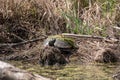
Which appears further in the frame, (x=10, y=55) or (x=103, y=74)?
(x=10, y=55)

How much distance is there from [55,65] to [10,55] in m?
1.01

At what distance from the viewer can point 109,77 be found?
5.14 metres

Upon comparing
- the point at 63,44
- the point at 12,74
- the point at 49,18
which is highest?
the point at 12,74

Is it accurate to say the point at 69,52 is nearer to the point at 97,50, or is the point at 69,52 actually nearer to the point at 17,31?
the point at 97,50

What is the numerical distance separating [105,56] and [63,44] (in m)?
0.75

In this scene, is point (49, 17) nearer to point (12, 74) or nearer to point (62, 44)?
point (62, 44)

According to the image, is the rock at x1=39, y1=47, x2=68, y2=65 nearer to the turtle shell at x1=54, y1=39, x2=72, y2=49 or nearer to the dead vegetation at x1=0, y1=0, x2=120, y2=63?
the turtle shell at x1=54, y1=39, x2=72, y2=49

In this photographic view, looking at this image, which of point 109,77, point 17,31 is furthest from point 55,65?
point 17,31

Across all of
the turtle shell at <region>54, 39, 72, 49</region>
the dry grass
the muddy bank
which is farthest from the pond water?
the dry grass

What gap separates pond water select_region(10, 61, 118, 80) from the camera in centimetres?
522

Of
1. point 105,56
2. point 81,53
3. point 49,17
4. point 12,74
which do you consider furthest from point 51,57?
point 12,74

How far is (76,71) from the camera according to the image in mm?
5641

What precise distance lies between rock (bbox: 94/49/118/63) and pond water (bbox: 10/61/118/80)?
17cm

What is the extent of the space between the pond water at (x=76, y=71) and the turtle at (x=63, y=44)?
1.79 feet
